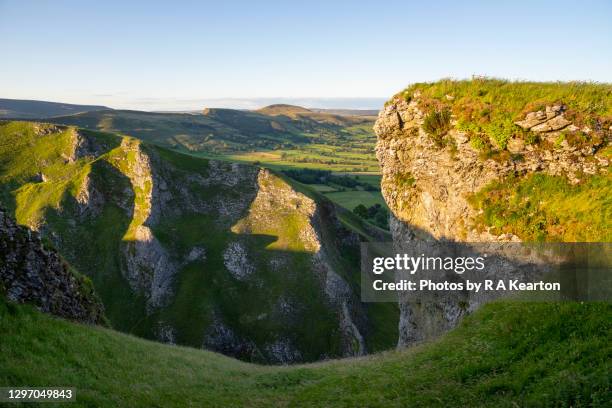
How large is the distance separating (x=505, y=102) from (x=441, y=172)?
7.52 m

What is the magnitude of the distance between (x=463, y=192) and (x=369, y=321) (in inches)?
2043

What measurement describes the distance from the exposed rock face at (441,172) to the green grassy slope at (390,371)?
10.8 m

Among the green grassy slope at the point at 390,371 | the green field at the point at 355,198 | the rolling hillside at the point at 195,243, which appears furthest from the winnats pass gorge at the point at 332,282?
the green field at the point at 355,198

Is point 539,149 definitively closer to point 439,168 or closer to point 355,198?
point 439,168

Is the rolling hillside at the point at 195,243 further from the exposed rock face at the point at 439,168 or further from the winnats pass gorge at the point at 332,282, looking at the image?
the exposed rock face at the point at 439,168

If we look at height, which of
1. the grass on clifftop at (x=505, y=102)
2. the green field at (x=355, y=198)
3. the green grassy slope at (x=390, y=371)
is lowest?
the green field at (x=355, y=198)

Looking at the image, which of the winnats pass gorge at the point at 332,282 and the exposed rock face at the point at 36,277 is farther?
the exposed rock face at the point at 36,277

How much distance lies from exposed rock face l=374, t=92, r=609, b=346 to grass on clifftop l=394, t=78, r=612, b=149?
740mm

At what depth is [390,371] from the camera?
19812 millimetres

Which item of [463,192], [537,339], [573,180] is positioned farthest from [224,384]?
[573,180]

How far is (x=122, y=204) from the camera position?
83625 mm

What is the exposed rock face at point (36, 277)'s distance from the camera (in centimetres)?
2269

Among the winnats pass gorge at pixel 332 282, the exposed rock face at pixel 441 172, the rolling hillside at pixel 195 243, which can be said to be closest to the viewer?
the winnats pass gorge at pixel 332 282

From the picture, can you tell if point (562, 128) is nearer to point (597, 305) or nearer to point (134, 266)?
point (597, 305)
